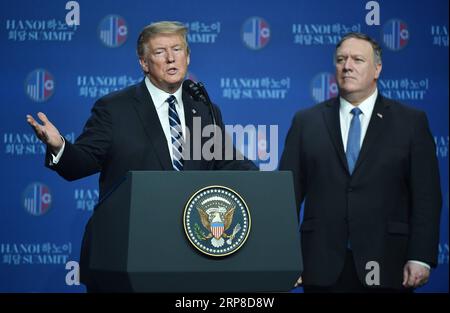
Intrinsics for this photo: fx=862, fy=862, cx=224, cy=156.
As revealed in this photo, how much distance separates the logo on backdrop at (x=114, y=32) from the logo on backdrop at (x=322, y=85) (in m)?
1.22

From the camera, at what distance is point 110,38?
535cm

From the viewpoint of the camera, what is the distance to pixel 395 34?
548 cm

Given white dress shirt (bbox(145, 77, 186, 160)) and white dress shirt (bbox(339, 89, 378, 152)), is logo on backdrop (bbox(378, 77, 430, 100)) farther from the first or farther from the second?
white dress shirt (bbox(145, 77, 186, 160))

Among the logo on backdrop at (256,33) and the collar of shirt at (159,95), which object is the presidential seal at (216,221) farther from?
the logo on backdrop at (256,33)

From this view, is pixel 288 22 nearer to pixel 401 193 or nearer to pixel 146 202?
pixel 401 193

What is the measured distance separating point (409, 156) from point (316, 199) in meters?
0.52

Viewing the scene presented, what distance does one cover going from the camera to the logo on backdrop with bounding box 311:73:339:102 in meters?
5.42

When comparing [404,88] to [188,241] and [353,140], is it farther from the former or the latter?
[188,241]

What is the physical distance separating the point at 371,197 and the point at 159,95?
1.22m

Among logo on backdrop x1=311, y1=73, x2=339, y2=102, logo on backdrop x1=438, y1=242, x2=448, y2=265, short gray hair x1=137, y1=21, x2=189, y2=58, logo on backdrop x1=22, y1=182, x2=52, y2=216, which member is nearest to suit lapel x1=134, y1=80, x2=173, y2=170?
short gray hair x1=137, y1=21, x2=189, y2=58

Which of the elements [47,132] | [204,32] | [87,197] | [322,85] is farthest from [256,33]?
[47,132]

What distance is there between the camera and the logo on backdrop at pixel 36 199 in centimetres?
529

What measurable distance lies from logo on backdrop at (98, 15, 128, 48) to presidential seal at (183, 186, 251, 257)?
257cm

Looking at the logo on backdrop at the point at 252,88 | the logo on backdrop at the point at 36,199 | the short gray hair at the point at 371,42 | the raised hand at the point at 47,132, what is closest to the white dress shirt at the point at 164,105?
the raised hand at the point at 47,132
